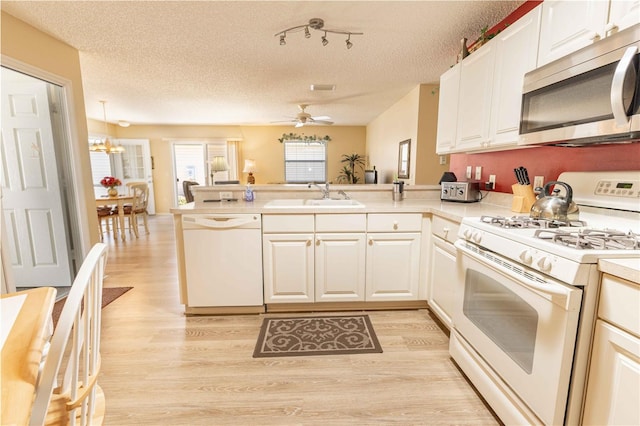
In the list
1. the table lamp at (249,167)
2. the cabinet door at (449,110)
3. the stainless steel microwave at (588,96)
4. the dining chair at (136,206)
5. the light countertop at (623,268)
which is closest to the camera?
the light countertop at (623,268)

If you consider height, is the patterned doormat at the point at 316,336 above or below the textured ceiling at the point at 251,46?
below

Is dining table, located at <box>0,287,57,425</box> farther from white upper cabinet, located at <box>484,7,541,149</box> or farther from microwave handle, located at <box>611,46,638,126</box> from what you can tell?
white upper cabinet, located at <box>484,7,541,149</box>

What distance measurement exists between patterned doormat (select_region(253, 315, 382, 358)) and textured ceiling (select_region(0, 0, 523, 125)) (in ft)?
7.60

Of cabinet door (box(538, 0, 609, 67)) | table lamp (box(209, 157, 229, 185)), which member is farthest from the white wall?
table lamp (box(209, 157, 229, 185))

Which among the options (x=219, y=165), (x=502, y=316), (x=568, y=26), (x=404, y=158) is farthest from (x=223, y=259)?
(x=219, y=165)

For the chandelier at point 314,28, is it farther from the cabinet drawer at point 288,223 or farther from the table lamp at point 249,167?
the table lamp at point 249,167

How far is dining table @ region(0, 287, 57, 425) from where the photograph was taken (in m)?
0.53

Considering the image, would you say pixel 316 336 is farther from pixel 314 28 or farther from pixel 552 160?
pixel 314 28

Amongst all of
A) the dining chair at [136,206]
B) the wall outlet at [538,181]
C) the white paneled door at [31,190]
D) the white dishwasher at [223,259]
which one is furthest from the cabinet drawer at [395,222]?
the dining chair at [136,206]

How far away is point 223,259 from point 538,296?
191 centimetres

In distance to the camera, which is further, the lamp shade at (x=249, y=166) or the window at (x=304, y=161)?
the window at (x=304, y=161)

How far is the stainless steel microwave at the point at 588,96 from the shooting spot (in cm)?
106

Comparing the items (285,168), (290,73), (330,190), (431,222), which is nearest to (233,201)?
(330,190)

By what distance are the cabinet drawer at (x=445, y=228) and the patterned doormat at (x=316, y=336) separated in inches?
33.2
